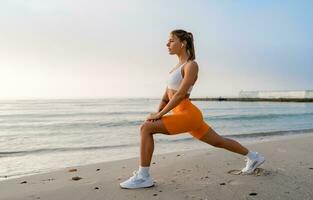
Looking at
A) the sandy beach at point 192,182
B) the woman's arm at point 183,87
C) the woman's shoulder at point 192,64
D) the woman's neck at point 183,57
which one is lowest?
the sandy beach at point 192,182

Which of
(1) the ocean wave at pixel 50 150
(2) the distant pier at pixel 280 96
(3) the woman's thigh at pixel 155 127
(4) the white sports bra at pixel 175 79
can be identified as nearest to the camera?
(3) the woman's thigh at pixel 155 127

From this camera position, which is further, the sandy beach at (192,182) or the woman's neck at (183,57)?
the woman's neck at (183,57)

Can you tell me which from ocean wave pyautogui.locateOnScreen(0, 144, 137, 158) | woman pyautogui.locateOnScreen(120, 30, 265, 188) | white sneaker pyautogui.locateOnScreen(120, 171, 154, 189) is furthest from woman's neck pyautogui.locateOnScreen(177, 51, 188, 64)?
ocean wave pyautogui.locateOnScreen(0, 144, 137, 158)

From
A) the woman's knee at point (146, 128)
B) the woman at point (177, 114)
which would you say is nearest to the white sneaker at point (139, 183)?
the woman at point (177, 114)

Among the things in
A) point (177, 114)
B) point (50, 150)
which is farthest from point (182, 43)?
point (50, 150)

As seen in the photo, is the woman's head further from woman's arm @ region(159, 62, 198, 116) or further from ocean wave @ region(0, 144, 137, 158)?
ocean wave @ region(0, 144, 137, 158)

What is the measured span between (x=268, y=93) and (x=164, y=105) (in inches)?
3722

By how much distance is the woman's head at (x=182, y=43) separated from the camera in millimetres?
4789

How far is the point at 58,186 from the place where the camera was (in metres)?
5.16

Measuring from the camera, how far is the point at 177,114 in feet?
15.2

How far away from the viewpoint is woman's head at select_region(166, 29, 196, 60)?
15.7ft

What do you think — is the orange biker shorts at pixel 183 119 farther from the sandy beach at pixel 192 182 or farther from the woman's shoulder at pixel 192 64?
the sandy beach at pixel 192 182

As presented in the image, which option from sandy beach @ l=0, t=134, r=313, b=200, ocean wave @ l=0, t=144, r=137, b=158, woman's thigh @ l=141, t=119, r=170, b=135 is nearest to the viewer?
sandy beach @ l=0, t=134, r=313, b=200

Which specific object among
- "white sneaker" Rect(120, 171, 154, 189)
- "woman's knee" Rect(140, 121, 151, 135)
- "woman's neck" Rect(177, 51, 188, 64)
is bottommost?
"white sneaker" Rect(120, 171, 154, 189)
